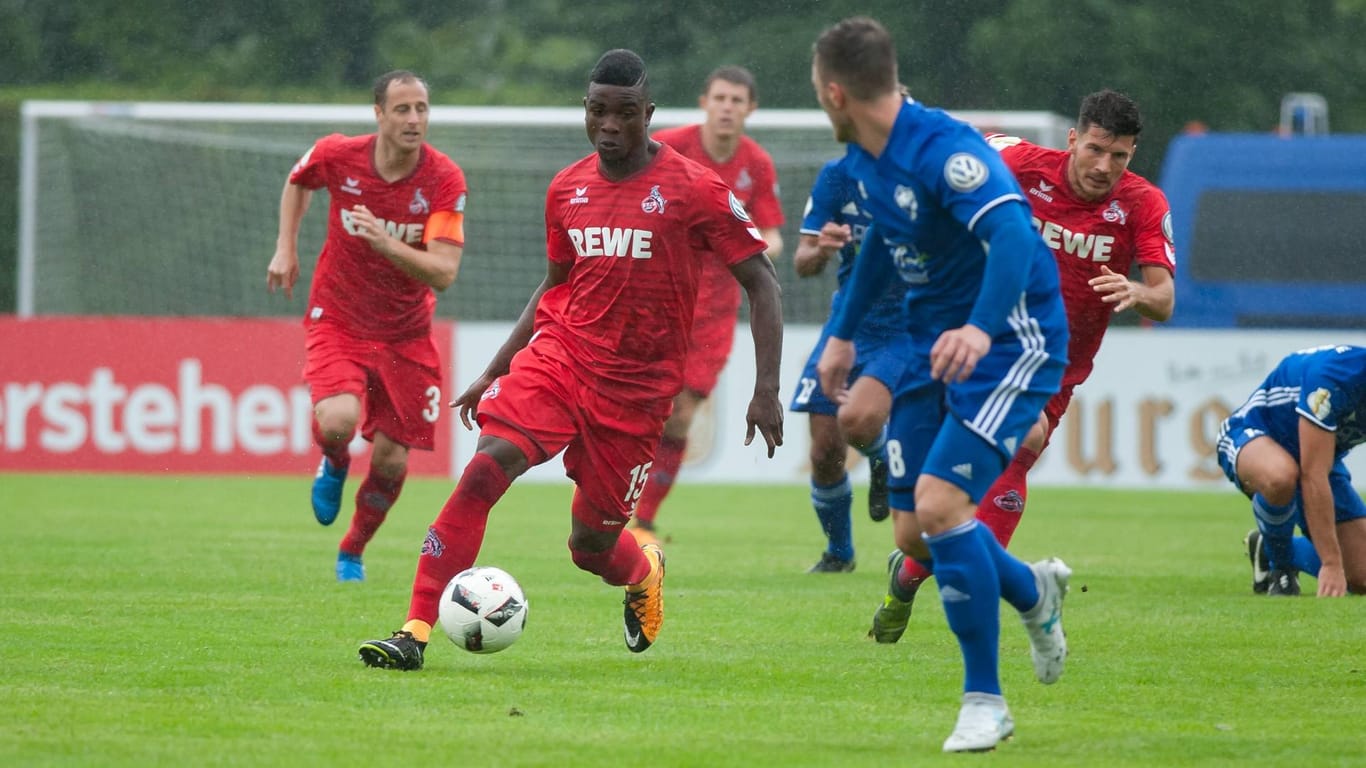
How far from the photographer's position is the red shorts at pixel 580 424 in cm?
708

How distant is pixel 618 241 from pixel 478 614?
1401mm

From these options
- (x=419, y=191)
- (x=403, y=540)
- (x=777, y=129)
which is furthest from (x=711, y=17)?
(x=419, y=191)

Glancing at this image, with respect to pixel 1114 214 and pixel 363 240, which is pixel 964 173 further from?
pixel 363 240

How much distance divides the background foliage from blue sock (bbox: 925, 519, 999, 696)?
2387 centimetres

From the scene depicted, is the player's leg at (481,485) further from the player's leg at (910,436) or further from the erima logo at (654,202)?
the player's leg at (910,436)

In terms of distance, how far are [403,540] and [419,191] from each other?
3.42 m

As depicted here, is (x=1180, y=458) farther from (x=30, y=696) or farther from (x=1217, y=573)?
(x=30, y=696)

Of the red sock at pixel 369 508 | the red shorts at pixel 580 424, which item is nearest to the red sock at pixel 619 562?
the red shorts at pixel 580 424

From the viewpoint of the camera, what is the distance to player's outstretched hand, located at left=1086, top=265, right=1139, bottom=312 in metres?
7.38

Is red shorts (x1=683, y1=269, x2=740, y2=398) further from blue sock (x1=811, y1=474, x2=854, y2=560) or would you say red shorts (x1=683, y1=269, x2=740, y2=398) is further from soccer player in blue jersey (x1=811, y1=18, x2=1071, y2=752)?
soccer player in blue jersey (x1=811, y1=18, x2=1071, y2=752)

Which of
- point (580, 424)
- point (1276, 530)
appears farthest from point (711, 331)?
point (580, 424)

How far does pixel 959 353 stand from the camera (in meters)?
5.48

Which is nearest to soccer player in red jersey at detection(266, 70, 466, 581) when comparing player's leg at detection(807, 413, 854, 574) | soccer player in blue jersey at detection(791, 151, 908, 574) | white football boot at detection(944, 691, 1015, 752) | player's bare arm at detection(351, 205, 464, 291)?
player's bare arm at detection(351, 205, 464, 291)

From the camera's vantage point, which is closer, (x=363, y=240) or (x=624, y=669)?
(x=624, y=669)
